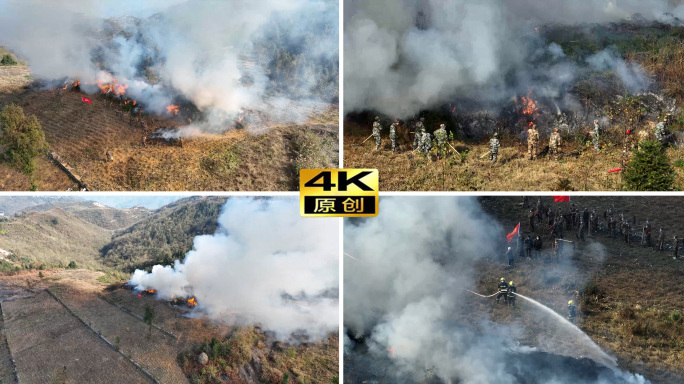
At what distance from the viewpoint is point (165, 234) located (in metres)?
11.7

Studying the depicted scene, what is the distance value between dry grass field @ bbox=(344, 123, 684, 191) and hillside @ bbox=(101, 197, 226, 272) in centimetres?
425

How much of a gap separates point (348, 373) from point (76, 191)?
6.87 meters

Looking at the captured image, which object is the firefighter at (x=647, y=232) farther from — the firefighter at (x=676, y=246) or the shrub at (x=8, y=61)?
the shrub at (x=8, y=61)

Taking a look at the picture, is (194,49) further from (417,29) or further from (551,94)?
(551,94)

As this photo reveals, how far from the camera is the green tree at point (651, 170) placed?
8141 mm

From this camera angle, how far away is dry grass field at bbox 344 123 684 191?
8.66 meters

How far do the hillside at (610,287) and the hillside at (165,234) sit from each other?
710 centimetres

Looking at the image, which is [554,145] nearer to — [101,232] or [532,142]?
[532,142]

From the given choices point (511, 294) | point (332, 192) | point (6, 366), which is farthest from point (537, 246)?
point (6, 366)

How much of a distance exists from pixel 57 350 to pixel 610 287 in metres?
11.7

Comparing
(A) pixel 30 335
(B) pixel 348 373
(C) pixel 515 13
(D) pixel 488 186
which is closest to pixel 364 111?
(D) pixel 488 186

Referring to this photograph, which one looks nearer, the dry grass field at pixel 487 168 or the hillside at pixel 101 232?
the dry grass field at pixel 487 168

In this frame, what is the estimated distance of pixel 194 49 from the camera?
33.1ft

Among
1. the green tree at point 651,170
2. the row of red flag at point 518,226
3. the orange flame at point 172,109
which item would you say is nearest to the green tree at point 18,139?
the orange flame at point 172,109
